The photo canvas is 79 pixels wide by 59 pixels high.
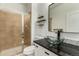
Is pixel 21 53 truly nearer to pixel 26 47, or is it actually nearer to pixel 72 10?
pixel 26 47

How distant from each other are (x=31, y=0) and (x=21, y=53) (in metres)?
0.86

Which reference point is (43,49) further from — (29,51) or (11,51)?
(11,51)

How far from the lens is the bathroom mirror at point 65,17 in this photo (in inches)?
55.3

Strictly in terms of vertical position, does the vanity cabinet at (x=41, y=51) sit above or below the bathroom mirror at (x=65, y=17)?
below

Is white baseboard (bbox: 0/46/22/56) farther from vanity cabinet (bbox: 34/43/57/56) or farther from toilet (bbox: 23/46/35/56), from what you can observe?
vanity cabinet (bbox: 34/43/57/56)

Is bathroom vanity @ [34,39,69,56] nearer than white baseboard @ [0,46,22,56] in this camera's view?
Yes

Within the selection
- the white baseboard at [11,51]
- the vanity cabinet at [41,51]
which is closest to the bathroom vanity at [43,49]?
the vanity cabinet at [41,51]

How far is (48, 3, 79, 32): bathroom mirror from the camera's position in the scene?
141 centimetres

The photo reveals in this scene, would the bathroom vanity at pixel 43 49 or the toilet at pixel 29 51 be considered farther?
the toilet at pixel 29 51

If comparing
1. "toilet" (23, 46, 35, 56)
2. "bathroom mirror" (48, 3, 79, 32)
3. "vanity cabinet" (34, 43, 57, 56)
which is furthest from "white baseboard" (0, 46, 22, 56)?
"bathroom mirror" (48, 3, 79, 32)

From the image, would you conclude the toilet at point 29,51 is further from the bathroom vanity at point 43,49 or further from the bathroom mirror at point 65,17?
the bathroom mirror at point 65,17

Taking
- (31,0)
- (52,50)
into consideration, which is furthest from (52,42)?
(31,0)

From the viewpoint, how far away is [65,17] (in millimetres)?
1511

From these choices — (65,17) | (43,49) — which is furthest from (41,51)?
(65,17)
